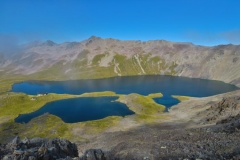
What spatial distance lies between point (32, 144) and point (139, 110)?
87.0 meters

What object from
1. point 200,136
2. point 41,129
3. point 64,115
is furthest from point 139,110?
point 200,136

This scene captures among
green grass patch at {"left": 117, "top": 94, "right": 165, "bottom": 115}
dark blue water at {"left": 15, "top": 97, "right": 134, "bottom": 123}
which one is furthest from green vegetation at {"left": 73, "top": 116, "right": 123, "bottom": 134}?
green grass patch at {"left": 117, "top": 94, "right": 165, "bottom": 115}

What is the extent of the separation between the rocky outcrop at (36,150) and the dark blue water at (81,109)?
66.7 meters

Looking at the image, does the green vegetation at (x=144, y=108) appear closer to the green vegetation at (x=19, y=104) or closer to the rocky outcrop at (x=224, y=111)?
the rocky outcrop at (x=224, y=111)

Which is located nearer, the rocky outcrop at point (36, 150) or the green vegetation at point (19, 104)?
the rocky outcrop at point (36, 150)

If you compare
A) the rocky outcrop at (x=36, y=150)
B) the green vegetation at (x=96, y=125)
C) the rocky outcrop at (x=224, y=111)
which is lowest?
the green vegetation at (x=96, y=125)

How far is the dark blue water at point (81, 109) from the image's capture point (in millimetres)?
114562

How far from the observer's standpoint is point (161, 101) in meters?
153

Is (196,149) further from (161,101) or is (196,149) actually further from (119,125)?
(161,101)

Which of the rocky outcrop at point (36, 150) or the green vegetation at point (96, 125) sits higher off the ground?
the rocky outcrop at point (36, 150)

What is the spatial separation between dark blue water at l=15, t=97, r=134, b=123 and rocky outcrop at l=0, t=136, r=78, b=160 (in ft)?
219

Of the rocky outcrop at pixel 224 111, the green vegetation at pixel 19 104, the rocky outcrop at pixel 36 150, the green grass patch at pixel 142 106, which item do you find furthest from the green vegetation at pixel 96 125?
the green vegetation at pixel 19 104

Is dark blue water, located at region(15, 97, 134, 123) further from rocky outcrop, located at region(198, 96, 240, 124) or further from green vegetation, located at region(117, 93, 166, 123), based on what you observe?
rocky outcrop, located at region(198, 96, 240, 124)

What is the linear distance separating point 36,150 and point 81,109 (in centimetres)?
9814
